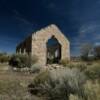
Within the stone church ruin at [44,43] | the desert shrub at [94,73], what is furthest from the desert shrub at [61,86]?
the stone church ruin at [44,43]

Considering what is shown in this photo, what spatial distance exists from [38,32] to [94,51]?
17.9 m

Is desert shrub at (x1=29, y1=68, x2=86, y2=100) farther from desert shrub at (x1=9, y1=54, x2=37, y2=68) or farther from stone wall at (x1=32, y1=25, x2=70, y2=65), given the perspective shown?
stone wall at (x1=32, y1=25, x2=70, y2=65)

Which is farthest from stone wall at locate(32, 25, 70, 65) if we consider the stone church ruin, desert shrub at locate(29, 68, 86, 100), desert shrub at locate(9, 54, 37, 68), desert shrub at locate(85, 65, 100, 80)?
desert shrub at locate(29, 68, 86, 100)

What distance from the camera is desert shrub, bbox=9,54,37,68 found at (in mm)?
18378

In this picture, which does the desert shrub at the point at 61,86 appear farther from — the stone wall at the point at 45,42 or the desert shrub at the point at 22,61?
the stone wall at the point at 45,42

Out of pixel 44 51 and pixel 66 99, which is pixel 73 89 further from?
pixel 44 51

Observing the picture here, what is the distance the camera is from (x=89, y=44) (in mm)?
39469

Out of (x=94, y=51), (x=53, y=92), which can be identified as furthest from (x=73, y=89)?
(x=94, y=51)

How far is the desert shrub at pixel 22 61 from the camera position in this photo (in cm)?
1838

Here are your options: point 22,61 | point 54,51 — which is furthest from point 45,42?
point 54,51

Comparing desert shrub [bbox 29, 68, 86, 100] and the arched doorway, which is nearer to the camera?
desert shrub [bbox 29, 68, 86, 100]

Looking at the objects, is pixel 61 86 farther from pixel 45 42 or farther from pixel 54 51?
pixel 54 51

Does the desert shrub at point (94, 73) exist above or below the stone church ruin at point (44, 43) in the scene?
below

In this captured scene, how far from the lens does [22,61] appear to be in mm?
18844
